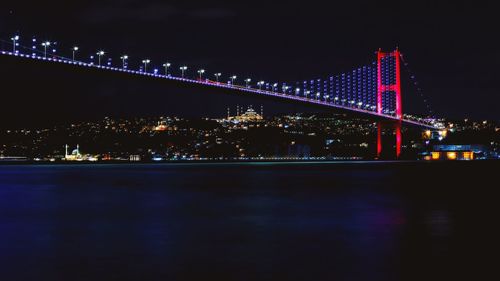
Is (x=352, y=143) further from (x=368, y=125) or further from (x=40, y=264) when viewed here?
(x=40, y=264)

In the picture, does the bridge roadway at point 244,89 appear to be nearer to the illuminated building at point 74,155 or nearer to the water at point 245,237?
the water at point 245,237

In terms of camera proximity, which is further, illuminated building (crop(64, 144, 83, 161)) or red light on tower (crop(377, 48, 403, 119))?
illuminated building (crop(64, 144, 83, 161))

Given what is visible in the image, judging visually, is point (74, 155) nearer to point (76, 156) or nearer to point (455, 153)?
point (76, 156)

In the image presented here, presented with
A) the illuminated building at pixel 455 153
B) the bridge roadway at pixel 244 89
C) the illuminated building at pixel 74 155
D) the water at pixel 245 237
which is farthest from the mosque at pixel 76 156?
the water at pixel 245 237

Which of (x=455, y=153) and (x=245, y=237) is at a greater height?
(x=455, y=153)

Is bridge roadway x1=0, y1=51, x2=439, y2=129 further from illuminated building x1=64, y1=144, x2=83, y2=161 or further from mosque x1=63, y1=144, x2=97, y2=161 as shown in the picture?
illuminated building x1=64, y1=144, x2=83, y2=161

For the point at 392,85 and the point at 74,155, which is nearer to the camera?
the point at 392,85

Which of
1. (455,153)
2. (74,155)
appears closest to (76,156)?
(74,155)

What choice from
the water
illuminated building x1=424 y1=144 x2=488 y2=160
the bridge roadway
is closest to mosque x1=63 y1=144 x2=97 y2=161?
the bridge roadway

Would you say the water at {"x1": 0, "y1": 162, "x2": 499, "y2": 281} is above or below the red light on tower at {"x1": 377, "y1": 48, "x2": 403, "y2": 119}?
below
